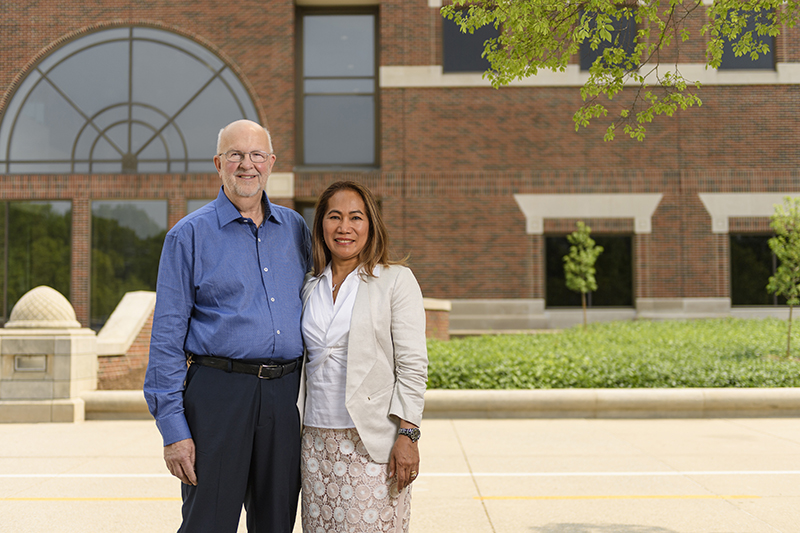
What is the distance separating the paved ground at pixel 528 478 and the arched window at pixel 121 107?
12.2 metres

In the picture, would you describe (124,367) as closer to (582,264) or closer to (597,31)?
(597,31)

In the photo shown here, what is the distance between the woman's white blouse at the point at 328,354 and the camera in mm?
2621

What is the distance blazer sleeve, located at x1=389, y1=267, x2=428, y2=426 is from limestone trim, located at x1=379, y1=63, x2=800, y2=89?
54.3ft

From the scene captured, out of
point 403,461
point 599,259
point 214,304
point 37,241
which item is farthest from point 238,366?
point 37,241

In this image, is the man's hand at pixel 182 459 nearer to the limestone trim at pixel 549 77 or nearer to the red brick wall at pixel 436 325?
the red brick wall at pixel 436 325

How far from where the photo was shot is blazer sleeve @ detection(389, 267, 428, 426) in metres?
2.59

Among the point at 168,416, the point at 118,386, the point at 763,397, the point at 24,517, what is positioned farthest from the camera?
the point at 118,386

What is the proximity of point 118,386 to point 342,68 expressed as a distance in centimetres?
1265

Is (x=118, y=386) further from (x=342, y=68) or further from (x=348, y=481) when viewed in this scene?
→ (x=342, y=68)

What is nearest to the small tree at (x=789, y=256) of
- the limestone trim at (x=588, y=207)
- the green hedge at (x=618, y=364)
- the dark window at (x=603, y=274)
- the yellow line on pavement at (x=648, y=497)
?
the green hedge at (x=618, y=364)

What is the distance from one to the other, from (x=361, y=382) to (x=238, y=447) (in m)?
0.59

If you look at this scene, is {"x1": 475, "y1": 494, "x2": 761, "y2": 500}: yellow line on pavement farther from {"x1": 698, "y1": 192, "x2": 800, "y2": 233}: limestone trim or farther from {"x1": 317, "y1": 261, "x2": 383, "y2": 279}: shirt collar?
{"x1": 698, "y1": 192, "x2": 800, "y2": 233}: limestone trim

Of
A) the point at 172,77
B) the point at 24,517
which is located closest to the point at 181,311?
the point at 24,517

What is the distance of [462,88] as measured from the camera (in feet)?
60.3
